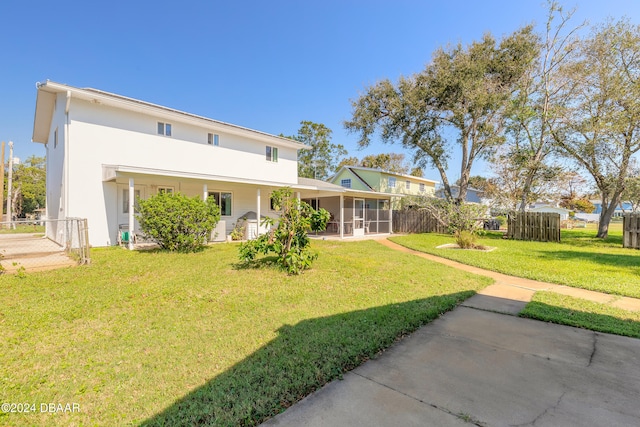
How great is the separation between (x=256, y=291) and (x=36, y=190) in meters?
45.6

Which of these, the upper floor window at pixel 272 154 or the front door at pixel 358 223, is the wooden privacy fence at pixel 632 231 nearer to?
the front door at pixel 358 223

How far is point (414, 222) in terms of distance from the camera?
20.5 m

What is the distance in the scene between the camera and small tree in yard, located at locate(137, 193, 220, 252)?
905 cm

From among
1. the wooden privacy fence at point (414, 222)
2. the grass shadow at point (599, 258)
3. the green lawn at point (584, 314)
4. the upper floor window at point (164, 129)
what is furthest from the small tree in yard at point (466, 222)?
the upper floor window at point (164, 129)

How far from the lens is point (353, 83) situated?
21938mm

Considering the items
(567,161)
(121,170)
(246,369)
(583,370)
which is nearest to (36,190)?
(121,170)

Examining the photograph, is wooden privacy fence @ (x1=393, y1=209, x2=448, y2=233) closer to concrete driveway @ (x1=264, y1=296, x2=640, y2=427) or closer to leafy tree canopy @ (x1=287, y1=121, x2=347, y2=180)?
concrete driveway @ (x1=264, y1=296, x2=640, y2=427)

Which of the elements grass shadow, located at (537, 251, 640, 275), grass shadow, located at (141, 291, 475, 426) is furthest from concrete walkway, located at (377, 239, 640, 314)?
grass shadow, located at (537, 251, 640, 275)

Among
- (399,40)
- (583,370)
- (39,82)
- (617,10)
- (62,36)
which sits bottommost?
(583,370)

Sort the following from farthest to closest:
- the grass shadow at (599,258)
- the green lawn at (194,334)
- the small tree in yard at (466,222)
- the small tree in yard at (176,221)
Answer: the small tree in yard at (466,222) < the small tree in yard at (176,221) < the grass shadow at (599,258) < the green lawn at (194,334)

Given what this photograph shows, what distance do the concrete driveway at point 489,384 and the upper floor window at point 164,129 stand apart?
1330 cm

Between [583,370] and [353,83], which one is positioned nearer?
[583,370]

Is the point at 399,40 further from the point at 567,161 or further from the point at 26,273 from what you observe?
the point at 26,273

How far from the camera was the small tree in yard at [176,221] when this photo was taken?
9.05m
